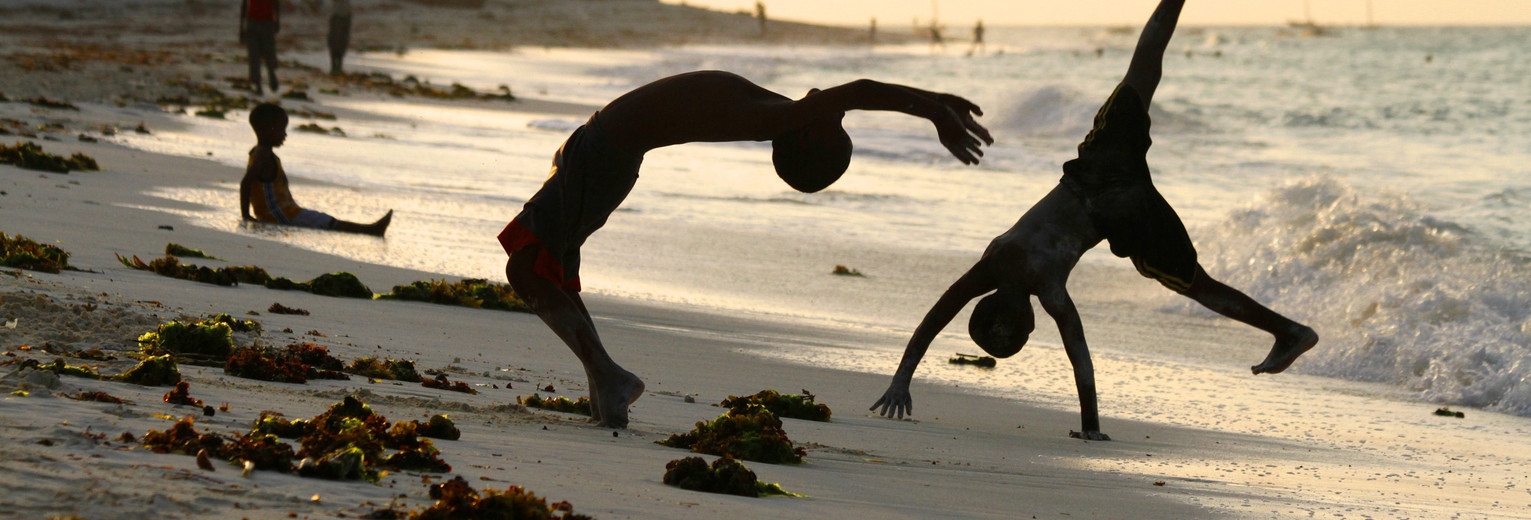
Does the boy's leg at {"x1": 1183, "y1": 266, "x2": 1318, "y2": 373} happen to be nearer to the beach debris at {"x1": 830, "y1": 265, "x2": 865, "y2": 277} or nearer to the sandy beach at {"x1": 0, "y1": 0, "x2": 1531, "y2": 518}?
the sandy beach at {"x1": 0, "y1": 0, "x2": 1531, "y2": 518}

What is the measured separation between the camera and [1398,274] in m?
9.42

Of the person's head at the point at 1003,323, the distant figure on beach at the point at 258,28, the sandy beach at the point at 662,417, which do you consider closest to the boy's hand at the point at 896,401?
the sandy beach at the point at 662,417

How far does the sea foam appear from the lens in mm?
7098

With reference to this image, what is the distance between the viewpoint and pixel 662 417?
15.4 feet

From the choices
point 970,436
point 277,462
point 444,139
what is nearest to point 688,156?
point 444,139

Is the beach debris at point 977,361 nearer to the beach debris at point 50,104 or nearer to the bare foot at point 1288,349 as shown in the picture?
the bare foot at point 1288,349

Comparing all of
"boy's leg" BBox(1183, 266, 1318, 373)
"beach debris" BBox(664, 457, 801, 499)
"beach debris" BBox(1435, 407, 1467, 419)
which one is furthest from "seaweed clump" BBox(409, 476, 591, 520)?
"beach debris" BBox(1435, 407, 1467, 419)

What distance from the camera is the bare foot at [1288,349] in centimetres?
507

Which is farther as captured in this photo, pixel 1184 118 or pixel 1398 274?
pixel 1184 118

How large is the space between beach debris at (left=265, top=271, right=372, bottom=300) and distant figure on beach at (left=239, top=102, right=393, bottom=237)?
2.22m

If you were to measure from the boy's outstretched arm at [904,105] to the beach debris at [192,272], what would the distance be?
12.4ft

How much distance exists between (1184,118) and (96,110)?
18992mm

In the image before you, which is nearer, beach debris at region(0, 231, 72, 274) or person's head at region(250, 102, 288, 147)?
beach debris at region(0, 231, 72, 274)

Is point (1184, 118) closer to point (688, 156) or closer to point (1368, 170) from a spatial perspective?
point (1368, 170)
